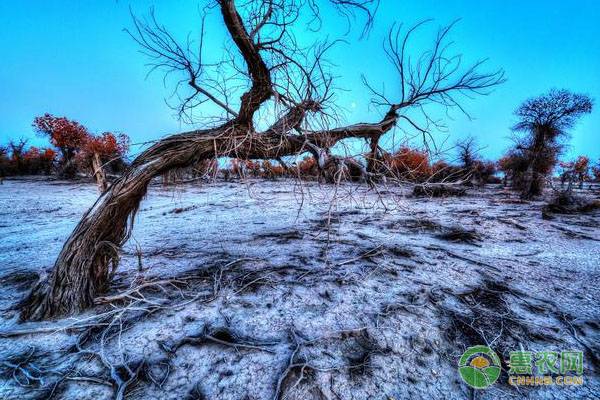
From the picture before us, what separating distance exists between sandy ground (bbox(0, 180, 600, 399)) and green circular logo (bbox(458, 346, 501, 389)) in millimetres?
56

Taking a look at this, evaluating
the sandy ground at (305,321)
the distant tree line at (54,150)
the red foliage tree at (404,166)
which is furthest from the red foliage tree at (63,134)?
the red foliage tree at (404,166)

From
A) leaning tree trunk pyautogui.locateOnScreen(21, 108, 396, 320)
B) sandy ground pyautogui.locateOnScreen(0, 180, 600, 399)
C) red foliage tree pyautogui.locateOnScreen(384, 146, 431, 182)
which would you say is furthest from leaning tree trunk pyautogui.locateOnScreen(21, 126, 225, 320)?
red foliage tree pyautogui.locateOnScreen(384, 146, 431, 182)

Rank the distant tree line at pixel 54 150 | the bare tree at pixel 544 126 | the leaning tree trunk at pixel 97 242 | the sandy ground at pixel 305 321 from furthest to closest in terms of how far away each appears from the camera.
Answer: the distant tree line at pixel 54 150
the bare tree at pixel 544 126
the leaning tree trunk at pixel 97 242
the sandy ground at pixel 305 321

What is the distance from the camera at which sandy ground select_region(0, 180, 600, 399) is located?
164 cm

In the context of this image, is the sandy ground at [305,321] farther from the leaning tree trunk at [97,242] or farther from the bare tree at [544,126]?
the bare tree at [544,126]

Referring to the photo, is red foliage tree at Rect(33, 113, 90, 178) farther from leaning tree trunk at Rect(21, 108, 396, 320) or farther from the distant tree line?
leaning tree trunk at Rect(21, 108, 396, 320)

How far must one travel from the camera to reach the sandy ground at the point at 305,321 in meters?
1.64

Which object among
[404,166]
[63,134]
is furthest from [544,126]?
[63,134]

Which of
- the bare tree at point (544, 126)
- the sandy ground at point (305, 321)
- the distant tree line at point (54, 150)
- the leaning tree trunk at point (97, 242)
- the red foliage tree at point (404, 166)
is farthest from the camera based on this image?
the distant tree line at point (54, 150)

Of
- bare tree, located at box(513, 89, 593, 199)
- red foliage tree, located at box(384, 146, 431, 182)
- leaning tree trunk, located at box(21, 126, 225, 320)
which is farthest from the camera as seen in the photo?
bare tree, located at box(513, 89, 593, 199)

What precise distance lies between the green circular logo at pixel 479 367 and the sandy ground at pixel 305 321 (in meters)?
0.06

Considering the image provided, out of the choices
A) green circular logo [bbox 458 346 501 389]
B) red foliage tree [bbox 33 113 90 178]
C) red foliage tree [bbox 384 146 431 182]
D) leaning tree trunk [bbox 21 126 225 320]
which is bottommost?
green circular logo [bbox 458 346 501 389]

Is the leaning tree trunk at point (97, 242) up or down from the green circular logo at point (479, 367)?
up

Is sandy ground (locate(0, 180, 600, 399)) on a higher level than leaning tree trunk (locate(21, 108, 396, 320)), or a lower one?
lower
